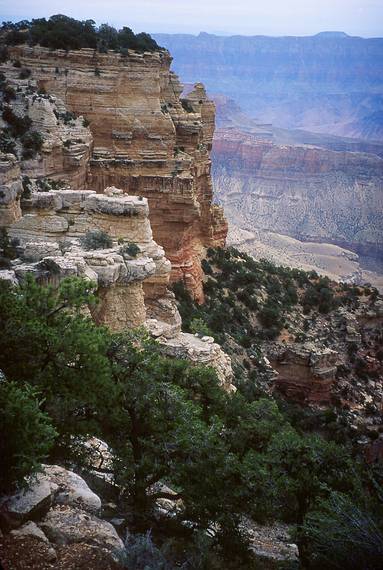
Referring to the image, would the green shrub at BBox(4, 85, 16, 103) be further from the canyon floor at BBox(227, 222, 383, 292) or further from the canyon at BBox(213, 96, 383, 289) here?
the canyon at BBox(213, 96, 383, 289)

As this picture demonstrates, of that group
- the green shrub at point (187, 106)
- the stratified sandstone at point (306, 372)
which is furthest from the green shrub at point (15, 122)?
the stratified sandstone at point (306, 372)

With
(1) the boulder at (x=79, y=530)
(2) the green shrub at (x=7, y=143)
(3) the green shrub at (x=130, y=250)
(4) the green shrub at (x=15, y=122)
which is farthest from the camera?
(4) the green shrub at (x=15, y=122)

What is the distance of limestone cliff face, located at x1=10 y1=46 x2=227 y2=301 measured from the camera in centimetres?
3612

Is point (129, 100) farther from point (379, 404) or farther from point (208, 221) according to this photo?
point (379, 404)

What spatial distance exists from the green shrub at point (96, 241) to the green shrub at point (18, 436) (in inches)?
477

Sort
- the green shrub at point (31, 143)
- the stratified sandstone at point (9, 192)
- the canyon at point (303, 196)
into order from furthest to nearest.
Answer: the canyon at point (303, 196), the green shrub at point (31, 143), the stratified sandstone at point (9, 192)

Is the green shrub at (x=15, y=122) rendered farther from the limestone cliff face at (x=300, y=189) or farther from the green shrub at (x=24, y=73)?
the limestone cliff face at (x=300, y=189)

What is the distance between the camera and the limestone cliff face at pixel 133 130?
36125mm

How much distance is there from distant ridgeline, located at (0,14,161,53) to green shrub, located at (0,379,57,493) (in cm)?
2929

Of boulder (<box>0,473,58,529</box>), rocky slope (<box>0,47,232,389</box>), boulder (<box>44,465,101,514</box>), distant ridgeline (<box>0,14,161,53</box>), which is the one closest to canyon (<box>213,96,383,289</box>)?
distant ridgeline (<box>0,14,161,53</box>)

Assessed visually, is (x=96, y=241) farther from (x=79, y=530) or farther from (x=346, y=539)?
(x=346, y=539)

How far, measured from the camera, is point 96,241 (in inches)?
918

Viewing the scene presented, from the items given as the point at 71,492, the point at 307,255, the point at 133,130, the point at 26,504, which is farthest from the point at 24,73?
the point at 307,255

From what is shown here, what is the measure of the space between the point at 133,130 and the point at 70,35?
633 centimetres
